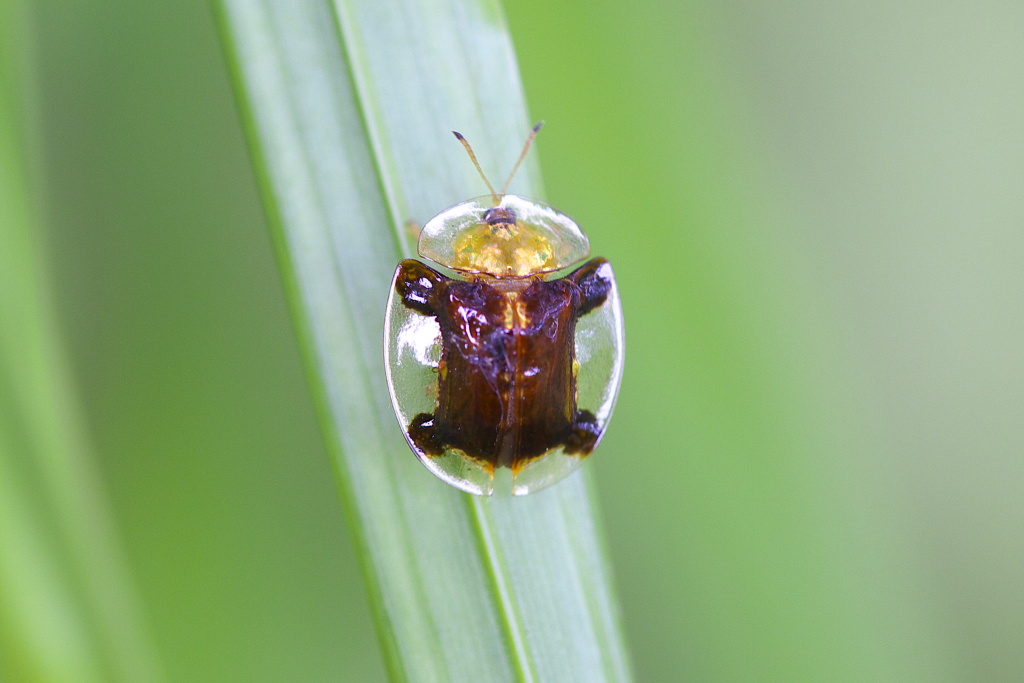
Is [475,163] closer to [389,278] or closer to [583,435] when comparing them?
[389,278]

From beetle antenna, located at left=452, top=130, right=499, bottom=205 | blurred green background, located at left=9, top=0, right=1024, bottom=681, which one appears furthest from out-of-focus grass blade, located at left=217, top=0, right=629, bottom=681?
blurred green background, located at left=9, top=0, right=1024, bottom=681

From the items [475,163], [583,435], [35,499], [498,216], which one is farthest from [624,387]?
[35,499]

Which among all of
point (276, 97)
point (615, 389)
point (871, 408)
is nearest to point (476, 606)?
point (615, 389)

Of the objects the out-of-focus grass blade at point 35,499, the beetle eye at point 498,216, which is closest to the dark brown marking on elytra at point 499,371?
the beetle eye at point 498,216

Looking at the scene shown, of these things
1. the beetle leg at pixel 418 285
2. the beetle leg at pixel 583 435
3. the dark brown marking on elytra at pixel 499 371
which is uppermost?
the beetle leg at pixel 418 285

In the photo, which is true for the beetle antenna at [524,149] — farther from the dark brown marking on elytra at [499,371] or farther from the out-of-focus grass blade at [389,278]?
the dark brown marking on elytra at [499,371]

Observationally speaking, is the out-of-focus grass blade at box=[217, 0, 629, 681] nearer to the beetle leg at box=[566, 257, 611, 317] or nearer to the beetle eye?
the beetle eye

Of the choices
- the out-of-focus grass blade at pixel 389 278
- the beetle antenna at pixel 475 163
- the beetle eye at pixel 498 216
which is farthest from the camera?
the beetle eye at pixel 498 216
